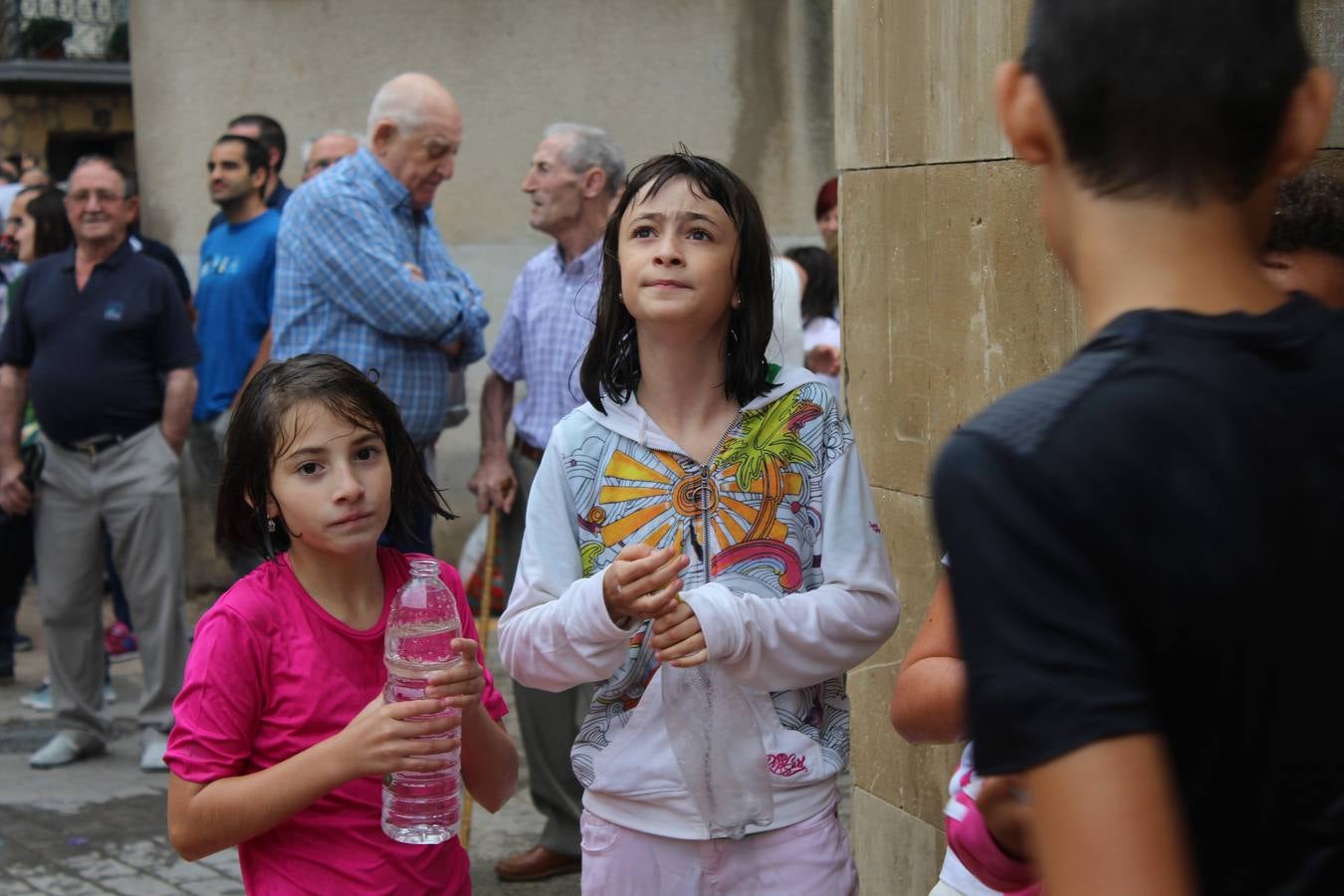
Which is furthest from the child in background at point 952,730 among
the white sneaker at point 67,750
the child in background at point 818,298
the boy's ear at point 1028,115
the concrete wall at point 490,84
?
the concrete wall at point 490,84

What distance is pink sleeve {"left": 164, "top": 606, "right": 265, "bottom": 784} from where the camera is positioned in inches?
102

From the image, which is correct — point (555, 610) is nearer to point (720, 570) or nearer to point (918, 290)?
point (720, 570)

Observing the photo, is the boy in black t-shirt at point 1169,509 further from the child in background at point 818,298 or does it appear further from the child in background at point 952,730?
the child in background at point 818,298

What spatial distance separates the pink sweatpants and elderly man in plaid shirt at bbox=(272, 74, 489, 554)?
105 inches

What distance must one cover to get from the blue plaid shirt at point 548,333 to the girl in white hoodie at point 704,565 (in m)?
2.27

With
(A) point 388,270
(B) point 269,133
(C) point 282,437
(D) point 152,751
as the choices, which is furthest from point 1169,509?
(B) point 269,133

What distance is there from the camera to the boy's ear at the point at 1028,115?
130 centimetres

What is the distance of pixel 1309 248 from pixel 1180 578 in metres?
1.41

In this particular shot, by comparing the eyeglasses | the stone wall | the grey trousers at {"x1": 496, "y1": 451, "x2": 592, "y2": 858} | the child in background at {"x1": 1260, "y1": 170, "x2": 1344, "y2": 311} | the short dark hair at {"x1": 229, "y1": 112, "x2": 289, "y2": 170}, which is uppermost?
the stone wall

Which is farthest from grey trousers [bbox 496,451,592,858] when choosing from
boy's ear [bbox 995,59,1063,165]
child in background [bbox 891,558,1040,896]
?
boy's ear [bbox 995,59,1063,165]

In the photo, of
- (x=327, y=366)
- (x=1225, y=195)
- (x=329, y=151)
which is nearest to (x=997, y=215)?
(x=327, y=366)

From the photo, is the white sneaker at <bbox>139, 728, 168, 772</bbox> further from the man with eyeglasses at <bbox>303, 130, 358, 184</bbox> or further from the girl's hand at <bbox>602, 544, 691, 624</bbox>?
the girl's hand at <bbox>602, 544, 691, 624</bbox>

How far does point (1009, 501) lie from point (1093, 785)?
0.67ft

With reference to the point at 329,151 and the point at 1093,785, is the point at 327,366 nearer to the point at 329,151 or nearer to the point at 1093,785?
the point at 1093,785
